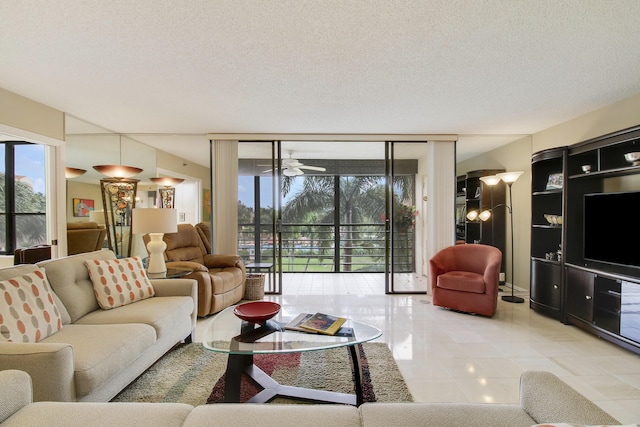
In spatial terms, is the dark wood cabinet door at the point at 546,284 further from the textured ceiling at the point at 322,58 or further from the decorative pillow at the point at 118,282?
the decorative pillow at the point at 118,282

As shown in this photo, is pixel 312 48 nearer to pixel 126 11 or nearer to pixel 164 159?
pixel 126 11

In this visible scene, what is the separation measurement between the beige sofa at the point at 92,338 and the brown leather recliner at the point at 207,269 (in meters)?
0.61

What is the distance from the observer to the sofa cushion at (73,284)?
2125mm

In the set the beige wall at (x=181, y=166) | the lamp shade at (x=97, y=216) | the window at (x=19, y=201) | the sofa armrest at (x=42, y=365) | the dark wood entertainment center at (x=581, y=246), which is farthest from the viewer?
the beige wall at (x=181, y=166)

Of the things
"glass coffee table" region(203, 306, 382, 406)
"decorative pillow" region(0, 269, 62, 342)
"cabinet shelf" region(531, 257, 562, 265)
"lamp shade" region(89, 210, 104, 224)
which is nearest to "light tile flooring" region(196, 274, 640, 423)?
"glass coffee table" region(203, 306, 382, 406)

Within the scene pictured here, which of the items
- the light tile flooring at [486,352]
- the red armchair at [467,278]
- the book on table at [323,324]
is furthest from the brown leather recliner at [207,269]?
the red armchair at [467,278]

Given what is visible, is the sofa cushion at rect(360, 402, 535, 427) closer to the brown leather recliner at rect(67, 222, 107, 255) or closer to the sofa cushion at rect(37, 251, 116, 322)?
the sofa cushion at rect(37, 251, 116, 322)

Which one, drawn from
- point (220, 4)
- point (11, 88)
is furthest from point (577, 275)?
point (11, 88)

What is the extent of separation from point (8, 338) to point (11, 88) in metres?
2.41

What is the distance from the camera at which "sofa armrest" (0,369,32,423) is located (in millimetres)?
1021

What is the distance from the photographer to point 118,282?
2.43 metres

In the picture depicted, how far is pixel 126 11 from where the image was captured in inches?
65.0

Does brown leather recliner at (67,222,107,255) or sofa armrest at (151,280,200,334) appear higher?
brown leather recliner at (67,222,107,255)

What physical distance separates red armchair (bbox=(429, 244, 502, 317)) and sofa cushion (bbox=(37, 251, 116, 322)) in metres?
3.56
